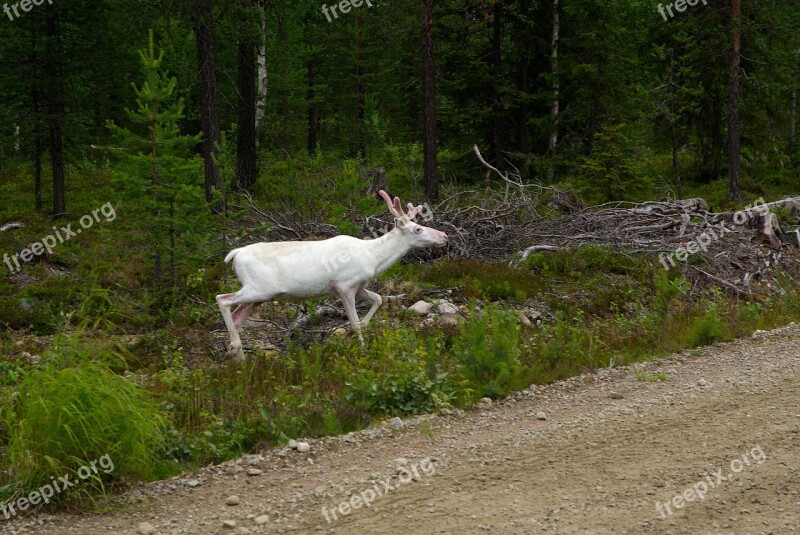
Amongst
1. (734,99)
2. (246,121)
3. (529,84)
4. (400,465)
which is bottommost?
(400,465)

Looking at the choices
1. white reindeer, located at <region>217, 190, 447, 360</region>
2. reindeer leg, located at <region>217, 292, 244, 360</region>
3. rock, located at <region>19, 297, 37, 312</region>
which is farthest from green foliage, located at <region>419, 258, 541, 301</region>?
rock, located at <region>19, 297, 37, 312</region>

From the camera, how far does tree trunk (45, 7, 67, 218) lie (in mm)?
20500

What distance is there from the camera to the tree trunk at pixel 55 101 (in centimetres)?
2050

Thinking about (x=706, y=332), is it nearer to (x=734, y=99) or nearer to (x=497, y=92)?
(x=734, y=99)

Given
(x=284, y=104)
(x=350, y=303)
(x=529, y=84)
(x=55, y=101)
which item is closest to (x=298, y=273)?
(x=350, y=303)

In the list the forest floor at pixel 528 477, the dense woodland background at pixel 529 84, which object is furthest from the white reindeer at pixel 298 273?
the dense woodland background at pixel 529 84

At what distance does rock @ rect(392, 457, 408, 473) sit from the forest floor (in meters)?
0.04

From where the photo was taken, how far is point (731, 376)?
863cm

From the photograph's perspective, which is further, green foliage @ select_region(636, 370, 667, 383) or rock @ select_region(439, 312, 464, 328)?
rock @ select_region(439, 312, 464, 328)

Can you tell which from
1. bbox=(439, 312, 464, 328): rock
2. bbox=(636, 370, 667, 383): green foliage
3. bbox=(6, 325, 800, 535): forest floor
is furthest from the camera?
bbox=(439, 312, 464, 328): rock

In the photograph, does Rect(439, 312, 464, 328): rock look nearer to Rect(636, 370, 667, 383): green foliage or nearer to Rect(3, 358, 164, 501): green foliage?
Rect(636, 370, 667, 383): green foliage
